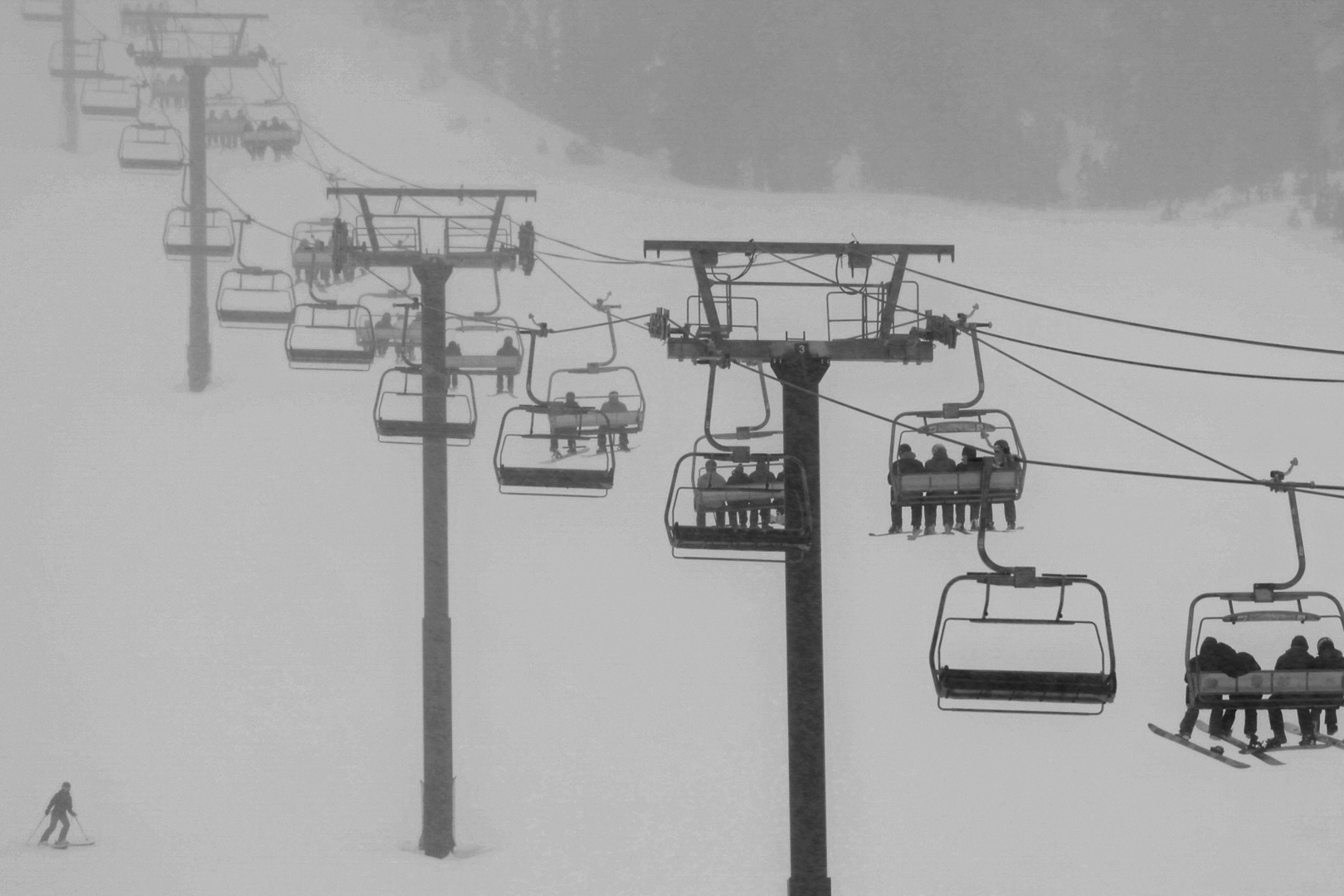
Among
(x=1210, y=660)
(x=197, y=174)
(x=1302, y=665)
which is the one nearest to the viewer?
(x=1302, y=665)

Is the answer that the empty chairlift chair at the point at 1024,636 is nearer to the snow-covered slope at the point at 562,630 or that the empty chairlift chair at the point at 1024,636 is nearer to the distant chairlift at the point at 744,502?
the snow-covered slope at the point at 562,630

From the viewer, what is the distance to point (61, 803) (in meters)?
17.2

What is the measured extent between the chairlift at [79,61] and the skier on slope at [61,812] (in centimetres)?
1994

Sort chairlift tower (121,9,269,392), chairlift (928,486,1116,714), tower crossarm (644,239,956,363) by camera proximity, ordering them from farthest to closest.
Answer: chairlift tower (121,9,269,392)
chairlift (928,486,1116,714)
tower crossarm (644,239,956,363)

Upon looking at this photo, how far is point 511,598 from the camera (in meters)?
25.6

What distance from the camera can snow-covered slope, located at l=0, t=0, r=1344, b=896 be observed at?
712 inches

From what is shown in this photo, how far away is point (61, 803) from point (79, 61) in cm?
6047

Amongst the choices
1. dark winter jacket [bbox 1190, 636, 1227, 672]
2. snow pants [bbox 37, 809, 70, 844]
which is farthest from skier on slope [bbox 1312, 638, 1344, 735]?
snow pants [bbox 37, 809, 70, 844]

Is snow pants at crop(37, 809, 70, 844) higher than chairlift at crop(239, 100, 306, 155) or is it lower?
lower

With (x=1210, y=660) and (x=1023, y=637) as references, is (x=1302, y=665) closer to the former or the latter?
(x=1210, y=660)

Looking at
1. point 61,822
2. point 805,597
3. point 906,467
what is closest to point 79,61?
point 61,822

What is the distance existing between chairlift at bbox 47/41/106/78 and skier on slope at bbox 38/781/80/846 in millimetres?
19942

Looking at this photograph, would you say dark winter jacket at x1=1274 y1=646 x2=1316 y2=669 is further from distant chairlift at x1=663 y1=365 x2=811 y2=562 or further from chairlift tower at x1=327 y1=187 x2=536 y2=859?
chairlift tower at x1=327 y1=187 x2=536 y2=859

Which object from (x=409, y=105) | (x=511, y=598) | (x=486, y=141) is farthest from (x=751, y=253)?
(x=409, y=105)
